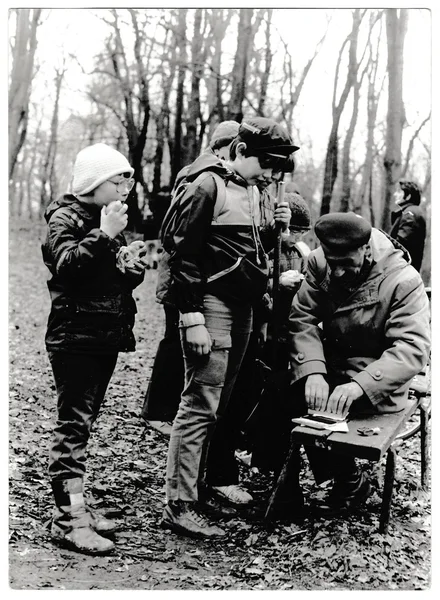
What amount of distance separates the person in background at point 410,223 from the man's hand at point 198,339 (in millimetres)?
5087

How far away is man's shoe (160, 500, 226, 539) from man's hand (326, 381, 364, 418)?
0.89 m

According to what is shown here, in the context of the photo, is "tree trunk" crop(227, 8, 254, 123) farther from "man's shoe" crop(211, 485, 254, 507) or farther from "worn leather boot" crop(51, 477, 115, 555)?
"worn leather boot" crop(51, 477, 115, 555)

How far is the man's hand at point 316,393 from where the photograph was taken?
3514mm

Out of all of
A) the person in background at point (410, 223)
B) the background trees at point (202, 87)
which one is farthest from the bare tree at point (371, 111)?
the person in background at point (410, 223)

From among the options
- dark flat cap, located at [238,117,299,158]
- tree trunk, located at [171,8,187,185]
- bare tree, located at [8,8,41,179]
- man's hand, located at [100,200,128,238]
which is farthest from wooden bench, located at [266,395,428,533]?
tree trunk, located at [171,8,187,185]

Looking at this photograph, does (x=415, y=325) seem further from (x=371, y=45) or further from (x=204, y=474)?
(x=371, y=45)

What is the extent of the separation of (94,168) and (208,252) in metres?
0.72

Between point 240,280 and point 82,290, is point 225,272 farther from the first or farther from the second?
point 82,290

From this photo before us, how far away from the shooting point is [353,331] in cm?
363

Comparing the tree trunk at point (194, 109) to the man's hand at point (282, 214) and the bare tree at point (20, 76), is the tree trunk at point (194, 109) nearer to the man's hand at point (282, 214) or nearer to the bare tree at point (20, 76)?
the bare tree at point (20, 76)

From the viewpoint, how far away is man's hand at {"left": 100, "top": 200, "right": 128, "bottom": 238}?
118 inches

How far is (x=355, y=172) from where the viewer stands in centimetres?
2580

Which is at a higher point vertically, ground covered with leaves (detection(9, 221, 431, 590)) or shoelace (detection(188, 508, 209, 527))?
shoelace (detection(188, 508, 209, 527))

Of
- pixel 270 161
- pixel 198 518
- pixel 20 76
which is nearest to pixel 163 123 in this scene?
pixel 20 76
